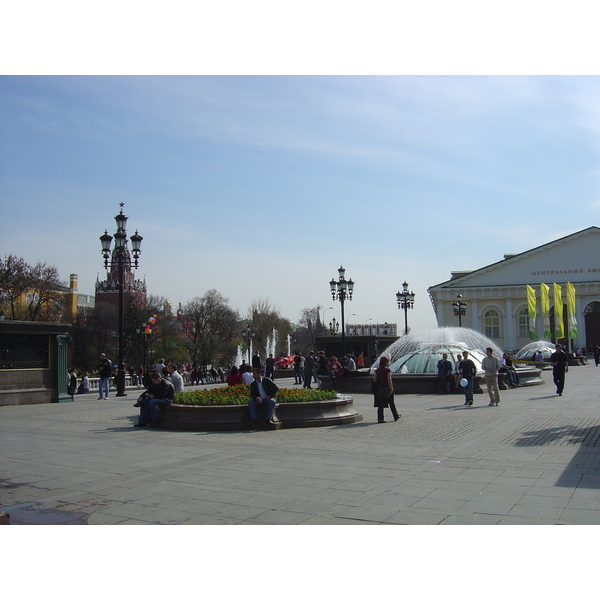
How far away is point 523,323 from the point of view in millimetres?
73438

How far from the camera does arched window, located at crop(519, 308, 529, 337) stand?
240ft

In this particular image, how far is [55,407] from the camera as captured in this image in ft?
68.6

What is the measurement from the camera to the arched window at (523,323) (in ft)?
240

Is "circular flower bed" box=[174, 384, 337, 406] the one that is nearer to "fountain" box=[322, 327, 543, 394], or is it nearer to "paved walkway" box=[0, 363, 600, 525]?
"paved walkway" box=[0, 363, 600, 525]

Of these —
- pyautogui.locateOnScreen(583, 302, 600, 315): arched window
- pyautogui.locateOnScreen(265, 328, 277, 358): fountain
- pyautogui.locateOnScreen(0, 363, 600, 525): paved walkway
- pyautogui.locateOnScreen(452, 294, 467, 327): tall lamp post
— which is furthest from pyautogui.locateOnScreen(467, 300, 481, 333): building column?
pyautogui.locateOnScreen(0, 363, 600, 525): paved walkway

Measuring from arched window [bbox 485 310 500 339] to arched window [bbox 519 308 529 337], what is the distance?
251 centimetres

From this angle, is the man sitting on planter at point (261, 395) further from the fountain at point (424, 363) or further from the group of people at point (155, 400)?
the fountain at point (424, 363)

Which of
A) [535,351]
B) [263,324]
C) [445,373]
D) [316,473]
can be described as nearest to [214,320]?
[263,324]

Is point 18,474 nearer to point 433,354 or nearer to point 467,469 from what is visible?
point 467,469

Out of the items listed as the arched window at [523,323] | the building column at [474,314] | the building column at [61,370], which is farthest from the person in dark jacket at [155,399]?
the arched window at [523,323]

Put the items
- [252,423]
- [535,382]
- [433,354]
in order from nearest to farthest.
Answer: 1. [252,423]
2. [535,382]
3. [433,354]

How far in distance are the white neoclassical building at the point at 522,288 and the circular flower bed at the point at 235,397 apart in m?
61.6

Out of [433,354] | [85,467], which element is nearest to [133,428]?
[85,467]

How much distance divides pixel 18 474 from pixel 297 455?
4.05m
